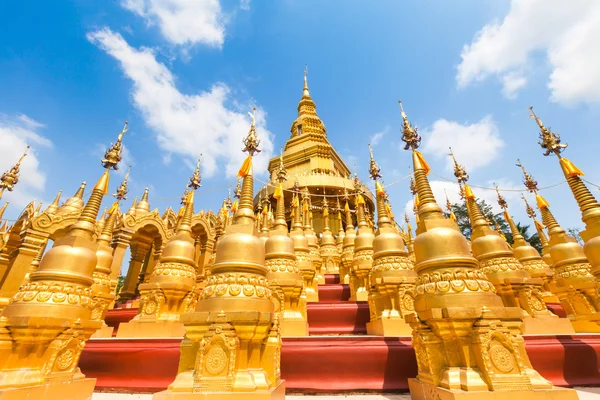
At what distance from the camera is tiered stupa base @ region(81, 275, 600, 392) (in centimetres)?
452

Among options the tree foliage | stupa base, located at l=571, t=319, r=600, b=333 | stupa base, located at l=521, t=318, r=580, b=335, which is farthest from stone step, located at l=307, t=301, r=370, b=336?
the tree foliage

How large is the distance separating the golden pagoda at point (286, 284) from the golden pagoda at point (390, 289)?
5.19ft

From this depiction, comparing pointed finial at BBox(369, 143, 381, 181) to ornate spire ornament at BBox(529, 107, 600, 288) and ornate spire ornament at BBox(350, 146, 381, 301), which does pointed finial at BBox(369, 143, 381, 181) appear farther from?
ornate spire ornament at BBox(529, 107, 600, 288)

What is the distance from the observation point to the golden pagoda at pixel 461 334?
315 cm

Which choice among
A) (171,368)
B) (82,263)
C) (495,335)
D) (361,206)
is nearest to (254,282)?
(171,368)

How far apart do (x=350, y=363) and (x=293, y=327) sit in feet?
6.07

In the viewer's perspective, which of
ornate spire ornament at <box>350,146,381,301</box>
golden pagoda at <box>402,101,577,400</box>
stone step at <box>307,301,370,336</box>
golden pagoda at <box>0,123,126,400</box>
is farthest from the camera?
ornate spire ornament at <box>350,146,381,301</box>

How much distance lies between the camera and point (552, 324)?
611 centimetres

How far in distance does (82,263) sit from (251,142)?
345 centimetres

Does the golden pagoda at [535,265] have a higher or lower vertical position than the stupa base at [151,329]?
higher

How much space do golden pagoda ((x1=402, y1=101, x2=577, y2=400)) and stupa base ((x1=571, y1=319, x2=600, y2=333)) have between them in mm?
5609

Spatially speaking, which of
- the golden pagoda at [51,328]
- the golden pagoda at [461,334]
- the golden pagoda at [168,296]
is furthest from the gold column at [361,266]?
the golden pagoda at [51,328]

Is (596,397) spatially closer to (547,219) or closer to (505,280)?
(505,280)

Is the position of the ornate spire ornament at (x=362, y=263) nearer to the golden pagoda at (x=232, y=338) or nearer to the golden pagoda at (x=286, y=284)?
the golden pagoda at (x=286, y=284)
